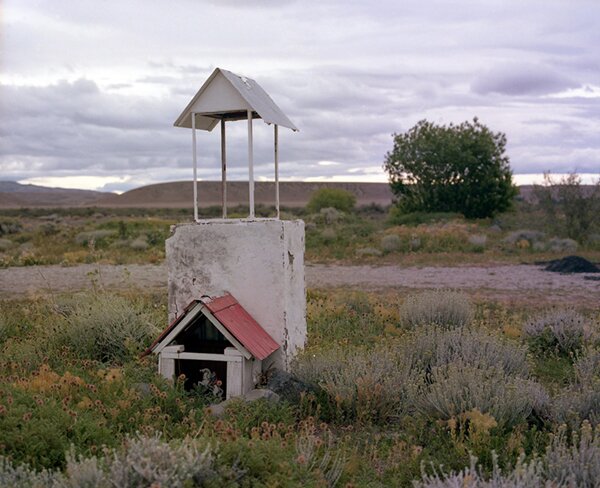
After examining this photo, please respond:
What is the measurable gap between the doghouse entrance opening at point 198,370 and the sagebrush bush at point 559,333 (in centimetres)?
438

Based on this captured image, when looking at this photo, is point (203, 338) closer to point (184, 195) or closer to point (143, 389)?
point (143, 389)

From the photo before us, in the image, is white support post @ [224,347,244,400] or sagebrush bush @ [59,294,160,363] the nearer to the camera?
white support post @ [224,347,244,400]

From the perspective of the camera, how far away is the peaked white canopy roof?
7.39 meters

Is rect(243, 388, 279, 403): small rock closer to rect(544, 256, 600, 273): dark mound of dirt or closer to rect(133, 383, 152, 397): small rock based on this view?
rect(133, 383, 152, 397): small rock

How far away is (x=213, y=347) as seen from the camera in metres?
6.71

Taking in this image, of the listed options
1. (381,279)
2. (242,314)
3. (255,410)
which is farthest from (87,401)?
(381,279)

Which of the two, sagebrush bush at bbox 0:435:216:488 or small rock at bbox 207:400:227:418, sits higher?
sagebrush bush at bbox 0:435:216:488

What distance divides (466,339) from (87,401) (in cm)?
396

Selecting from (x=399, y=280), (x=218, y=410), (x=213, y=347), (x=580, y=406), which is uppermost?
(x=213, y=347)

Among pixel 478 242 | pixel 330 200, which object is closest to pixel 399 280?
pixel 478 242

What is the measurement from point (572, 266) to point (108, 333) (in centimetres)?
1486

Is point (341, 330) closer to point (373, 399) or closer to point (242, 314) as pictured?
point (242, 314)

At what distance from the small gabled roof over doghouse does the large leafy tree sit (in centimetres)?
3304

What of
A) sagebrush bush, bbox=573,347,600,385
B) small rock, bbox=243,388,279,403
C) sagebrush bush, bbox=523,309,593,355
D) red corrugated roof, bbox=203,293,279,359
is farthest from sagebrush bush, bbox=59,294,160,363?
sagebrush bush, bbox=523,309,593,355
